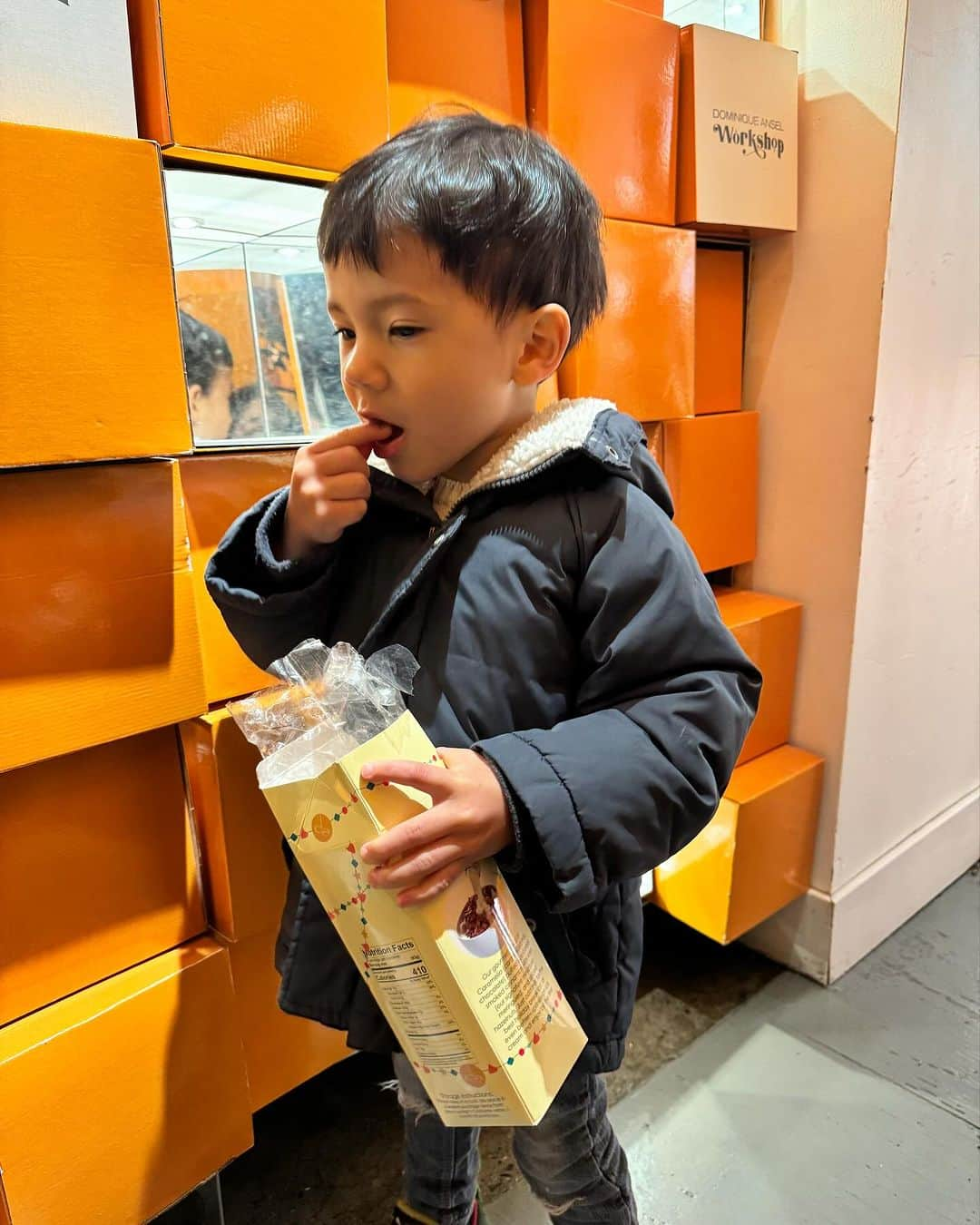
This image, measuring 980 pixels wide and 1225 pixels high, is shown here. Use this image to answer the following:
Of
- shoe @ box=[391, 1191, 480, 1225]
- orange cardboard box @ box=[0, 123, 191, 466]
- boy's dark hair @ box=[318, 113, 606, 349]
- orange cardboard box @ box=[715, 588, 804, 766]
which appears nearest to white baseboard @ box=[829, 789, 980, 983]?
orange cardboard box @ box=[715, 588, 804, 766]

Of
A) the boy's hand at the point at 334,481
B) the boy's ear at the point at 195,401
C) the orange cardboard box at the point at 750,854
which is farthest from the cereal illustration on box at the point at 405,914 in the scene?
the orange cardboard box at the point at 750,854

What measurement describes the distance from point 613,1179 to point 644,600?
23.3 inches

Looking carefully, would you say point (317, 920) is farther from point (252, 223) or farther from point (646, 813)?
point (252, 223)

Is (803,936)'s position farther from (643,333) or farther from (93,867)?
(93,867)

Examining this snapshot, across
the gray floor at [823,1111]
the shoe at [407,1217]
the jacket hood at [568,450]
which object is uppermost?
the jacket hood at [568,450]

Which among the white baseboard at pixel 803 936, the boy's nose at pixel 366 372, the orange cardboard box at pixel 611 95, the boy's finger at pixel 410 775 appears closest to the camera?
the boy's finger at pixel 410 775

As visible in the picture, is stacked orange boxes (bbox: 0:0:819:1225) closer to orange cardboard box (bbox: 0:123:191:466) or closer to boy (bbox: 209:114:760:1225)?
orange cardboard box (bbox: 0:123:191:466)

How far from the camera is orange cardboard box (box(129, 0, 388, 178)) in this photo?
0.72m

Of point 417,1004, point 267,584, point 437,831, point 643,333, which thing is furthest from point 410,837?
point 643,333

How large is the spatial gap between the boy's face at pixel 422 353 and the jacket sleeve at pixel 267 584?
4.5 inches

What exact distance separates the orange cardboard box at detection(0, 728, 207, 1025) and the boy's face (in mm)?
413

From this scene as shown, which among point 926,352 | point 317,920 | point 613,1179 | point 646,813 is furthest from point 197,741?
point 926,352

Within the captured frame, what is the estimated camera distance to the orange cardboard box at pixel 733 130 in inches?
45.1

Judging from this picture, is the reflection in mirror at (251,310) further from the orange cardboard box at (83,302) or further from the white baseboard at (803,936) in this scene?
the white baseboard at (803,936)
